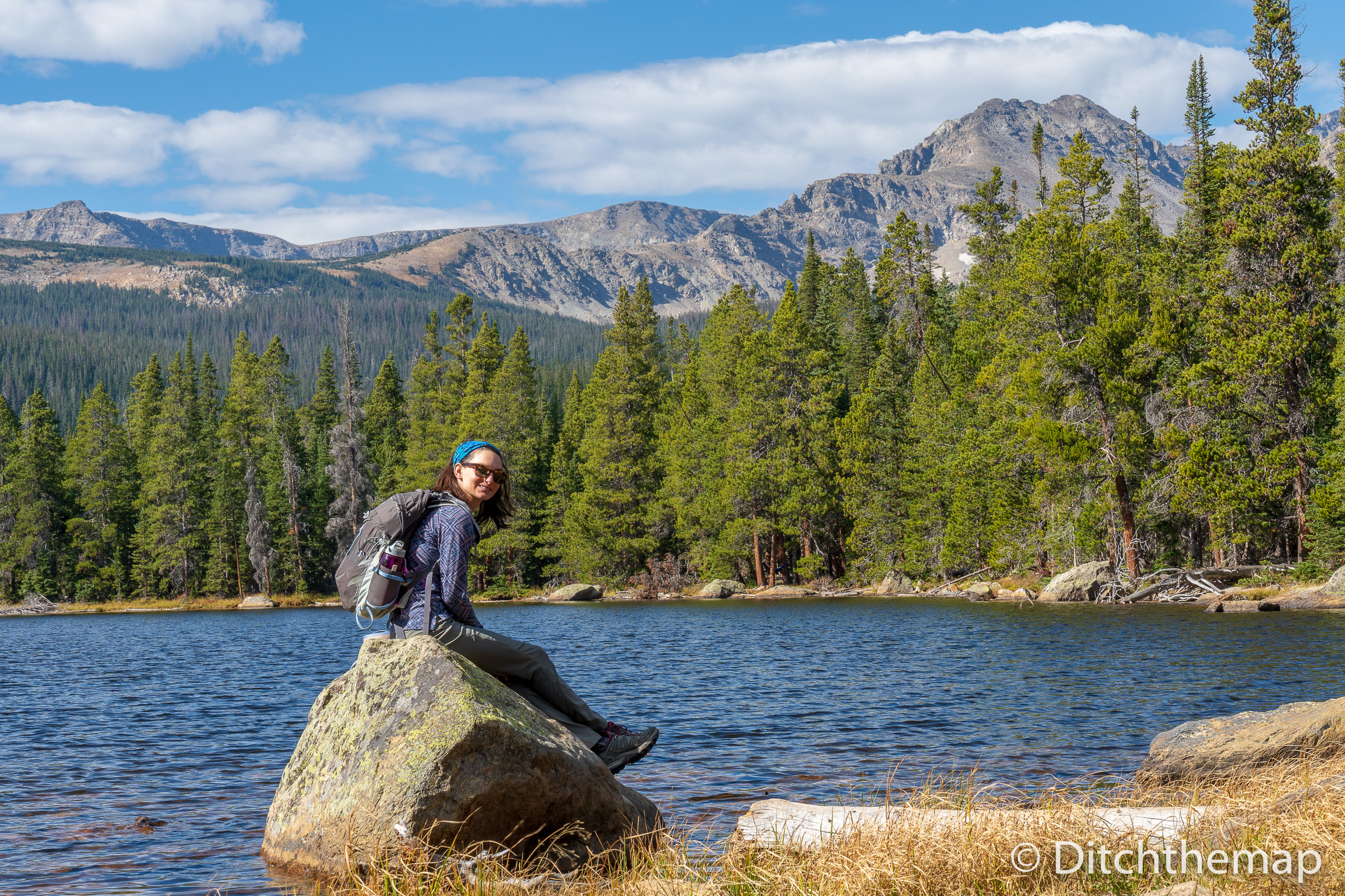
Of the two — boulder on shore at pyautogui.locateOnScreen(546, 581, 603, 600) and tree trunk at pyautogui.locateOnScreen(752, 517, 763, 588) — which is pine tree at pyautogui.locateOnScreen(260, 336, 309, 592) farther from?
tree trunk at pyautogui.locateOnScreen(752, 517, 763, 588)

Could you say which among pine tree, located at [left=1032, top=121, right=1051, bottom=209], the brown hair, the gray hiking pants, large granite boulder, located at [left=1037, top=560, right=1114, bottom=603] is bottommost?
large granite boulder, located at [left=1037, top=560, right=1114, bottom=603]

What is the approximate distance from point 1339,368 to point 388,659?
35496 millimetres

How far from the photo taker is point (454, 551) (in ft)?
21.4

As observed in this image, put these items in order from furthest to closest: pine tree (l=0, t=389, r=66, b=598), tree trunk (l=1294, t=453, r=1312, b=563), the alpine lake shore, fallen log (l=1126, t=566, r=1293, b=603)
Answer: pine tree (l=0, t=389, r=66, b=598), fallen log (l=1126, t=566, r=1293, b=603), tree trunk (l=1294, t=453, r=1312, b=563), the alpine lake shore

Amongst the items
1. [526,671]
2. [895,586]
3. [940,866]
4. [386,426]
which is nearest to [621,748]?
[526,671]

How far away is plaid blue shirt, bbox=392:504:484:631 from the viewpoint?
652 centimetres

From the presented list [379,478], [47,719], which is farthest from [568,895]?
[379,478]

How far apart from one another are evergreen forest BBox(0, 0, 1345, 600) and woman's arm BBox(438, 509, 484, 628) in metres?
33.4

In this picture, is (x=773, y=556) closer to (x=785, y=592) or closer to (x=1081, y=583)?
(x=785, y=592)

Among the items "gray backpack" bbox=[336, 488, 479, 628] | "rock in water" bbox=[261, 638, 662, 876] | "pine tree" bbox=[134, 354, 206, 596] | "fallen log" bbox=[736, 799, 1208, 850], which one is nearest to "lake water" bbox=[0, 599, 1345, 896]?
"rock in water" bbox=[261, 638, 662, 876]

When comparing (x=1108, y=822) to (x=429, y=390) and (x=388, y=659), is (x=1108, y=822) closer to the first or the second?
(x=388, y=659)

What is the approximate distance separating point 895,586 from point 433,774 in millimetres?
46043

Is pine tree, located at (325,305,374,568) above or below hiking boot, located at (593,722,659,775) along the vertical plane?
above

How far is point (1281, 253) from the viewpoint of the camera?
3406 centimetres
